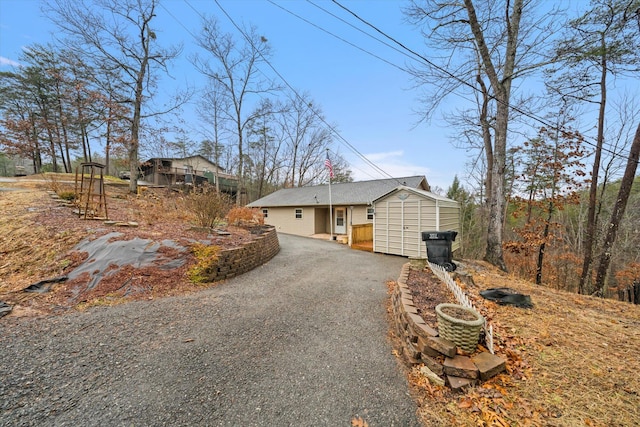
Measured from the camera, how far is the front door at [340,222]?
46.2 feet

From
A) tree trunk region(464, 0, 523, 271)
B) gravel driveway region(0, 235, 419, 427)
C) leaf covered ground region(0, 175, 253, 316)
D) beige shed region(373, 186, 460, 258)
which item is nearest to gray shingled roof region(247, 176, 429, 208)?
beige shed region(373, 186, 460, 258)

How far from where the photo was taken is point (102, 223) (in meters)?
5.79

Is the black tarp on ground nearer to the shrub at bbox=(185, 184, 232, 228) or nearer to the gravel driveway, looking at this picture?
the gravel driveway

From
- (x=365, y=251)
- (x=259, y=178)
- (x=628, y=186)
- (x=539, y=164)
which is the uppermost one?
(x=259, y=178)

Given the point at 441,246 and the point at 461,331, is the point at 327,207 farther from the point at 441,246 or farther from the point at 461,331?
the point at 461,331

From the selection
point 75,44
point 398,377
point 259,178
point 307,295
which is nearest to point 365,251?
point 307,295

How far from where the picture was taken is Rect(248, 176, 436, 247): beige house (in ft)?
42.8

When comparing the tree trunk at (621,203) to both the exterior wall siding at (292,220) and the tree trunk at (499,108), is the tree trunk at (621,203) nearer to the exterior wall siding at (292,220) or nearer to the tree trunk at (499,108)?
the tree trunk at (499,108)

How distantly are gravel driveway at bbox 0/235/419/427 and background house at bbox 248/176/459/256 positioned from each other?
5316 millimetres

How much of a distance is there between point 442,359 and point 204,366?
2459mm

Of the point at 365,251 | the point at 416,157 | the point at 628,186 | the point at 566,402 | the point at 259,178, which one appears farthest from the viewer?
the point at 259,178

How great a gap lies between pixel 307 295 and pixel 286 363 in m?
1.93

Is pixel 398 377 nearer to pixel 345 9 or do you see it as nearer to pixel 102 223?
pixel 345 9

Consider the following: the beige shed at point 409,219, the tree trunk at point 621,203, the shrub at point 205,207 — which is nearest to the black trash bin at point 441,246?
the beige shed at point 409,219
